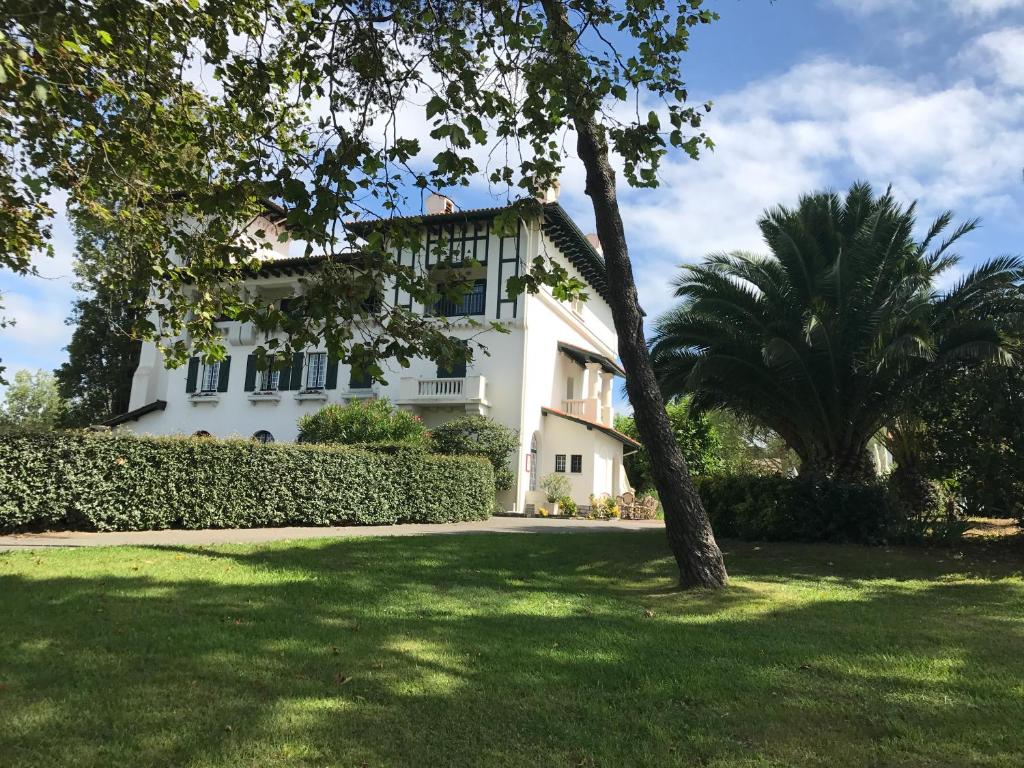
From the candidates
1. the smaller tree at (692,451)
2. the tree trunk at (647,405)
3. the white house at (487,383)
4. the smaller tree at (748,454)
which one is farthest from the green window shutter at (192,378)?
the tree trunk at (647,405)

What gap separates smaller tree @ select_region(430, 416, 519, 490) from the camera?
2495 centimetres

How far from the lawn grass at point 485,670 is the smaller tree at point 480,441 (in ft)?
51.5

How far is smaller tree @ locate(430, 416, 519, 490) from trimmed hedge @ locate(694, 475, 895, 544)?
12.1 m

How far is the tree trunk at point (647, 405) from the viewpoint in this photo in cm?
870

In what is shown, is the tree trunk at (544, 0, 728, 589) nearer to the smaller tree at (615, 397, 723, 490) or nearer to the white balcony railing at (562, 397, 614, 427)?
the white balcony railing at (562, 397, 614, 427)

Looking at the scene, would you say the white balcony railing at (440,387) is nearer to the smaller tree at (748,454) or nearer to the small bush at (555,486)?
the small bush at (555,486)

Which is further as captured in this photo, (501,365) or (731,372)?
(501,365)

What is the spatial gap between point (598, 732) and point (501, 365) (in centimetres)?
2331

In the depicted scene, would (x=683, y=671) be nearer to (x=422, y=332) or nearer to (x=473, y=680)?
(x=473, y=680)

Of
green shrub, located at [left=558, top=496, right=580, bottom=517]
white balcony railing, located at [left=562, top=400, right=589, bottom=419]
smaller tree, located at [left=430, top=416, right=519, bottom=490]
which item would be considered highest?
white balcony railing, located at [left=562, top=400, right=589, bottom=419]

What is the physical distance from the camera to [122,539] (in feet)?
39.1

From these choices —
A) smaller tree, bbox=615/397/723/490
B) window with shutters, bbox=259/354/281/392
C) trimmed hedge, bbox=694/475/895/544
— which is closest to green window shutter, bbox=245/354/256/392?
window with shutters, bbox=259/354/281/392

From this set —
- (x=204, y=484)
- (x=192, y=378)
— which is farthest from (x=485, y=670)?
→ (x=192, y=378)

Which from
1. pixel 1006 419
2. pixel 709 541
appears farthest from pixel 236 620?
pixel 1006 419
